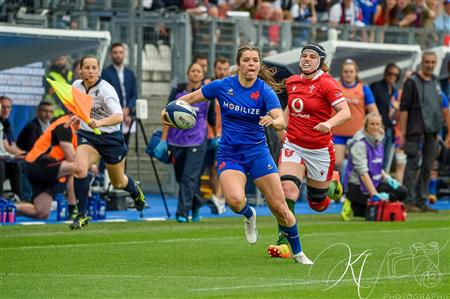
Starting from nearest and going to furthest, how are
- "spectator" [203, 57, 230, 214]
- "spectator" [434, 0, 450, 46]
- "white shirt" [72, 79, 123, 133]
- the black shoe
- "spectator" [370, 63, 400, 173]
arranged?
"white shirt" [72, 79, 123, 133], "spectator" [203, 57, 230, 214], the black shoe, "spectator" [370, 63, 400, 173], "spectator" [434, 0, 450, 46]

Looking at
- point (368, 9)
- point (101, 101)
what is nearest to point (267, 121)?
point (101, 101)

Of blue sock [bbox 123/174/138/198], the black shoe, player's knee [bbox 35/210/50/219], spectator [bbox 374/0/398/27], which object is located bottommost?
the black shoe

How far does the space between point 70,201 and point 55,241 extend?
164 inches

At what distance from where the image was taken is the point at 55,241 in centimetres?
1588

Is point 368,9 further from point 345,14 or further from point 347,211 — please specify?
point 347,211

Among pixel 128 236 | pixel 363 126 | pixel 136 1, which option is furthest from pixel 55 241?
pixel 136 1

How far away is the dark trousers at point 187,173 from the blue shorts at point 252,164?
19.5 feet

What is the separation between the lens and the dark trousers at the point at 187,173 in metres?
19.6

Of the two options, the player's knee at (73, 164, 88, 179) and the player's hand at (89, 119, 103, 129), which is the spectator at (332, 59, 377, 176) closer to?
the player's knee at (73, 164, 88, 179)

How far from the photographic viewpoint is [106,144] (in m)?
16.8

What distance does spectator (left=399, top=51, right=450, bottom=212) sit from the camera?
74.4 feet

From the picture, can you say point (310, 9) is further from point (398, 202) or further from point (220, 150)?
point (220, 150)

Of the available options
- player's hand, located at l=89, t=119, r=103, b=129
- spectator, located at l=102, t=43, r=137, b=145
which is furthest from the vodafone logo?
spectator, located at l=102, t=43, r=137, b=145

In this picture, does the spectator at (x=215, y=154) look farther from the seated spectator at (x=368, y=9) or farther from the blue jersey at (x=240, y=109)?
the seated spectator at (x=368, y=9)
